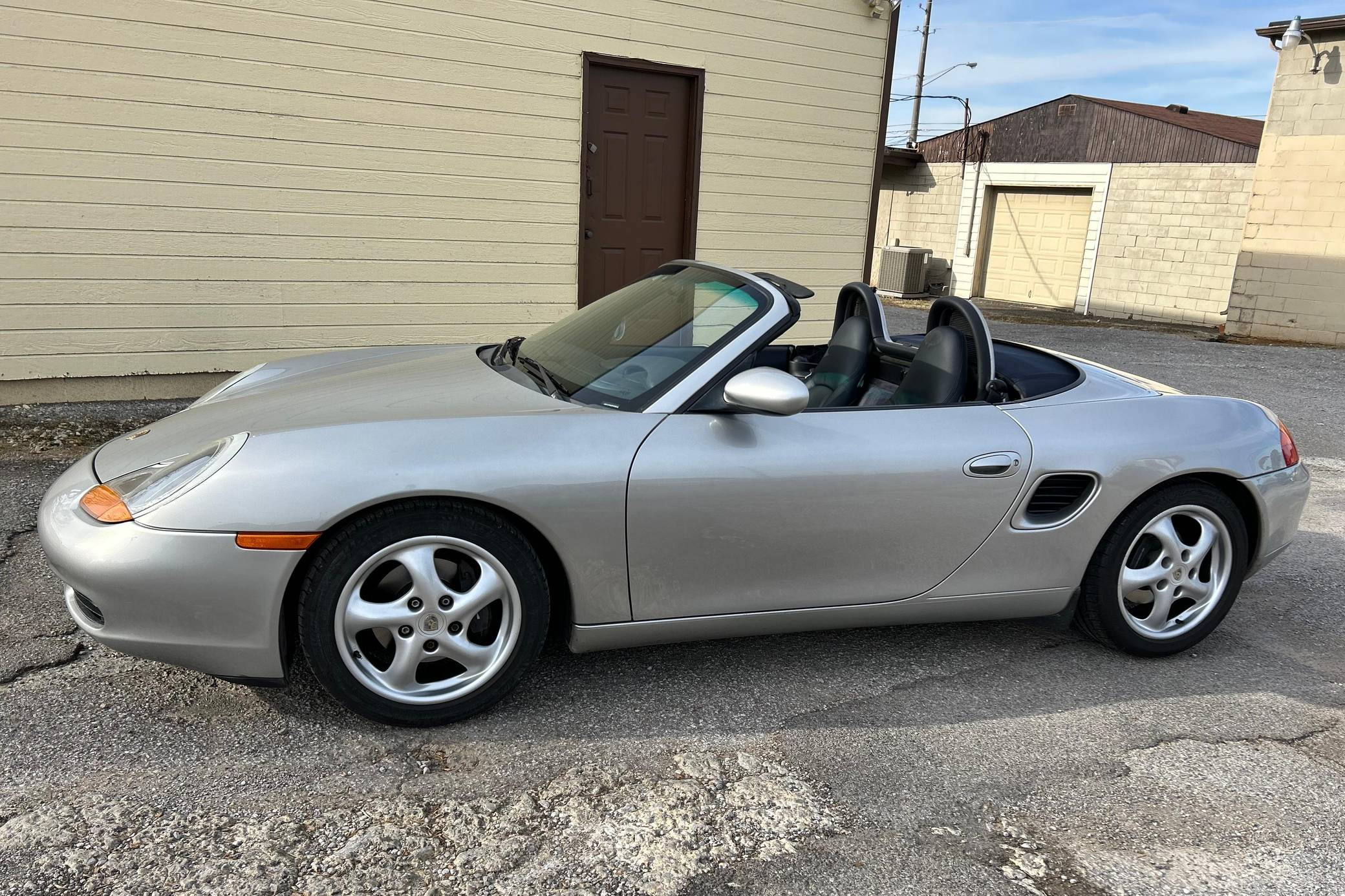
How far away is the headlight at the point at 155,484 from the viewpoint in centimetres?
244

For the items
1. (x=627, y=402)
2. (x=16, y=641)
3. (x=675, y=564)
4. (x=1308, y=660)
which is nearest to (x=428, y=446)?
(x=627, y=402)

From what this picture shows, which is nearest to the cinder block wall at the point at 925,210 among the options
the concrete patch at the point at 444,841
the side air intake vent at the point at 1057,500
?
the side air intake vent at the point at 1057,500

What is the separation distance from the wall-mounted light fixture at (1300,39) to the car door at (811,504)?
44.0 ft

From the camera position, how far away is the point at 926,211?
2208 cm

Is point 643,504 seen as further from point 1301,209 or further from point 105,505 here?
point 1301,209

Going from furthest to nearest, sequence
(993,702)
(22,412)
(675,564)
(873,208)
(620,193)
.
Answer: (873,208), (620,193), (22,412), (993,702), (675,564)

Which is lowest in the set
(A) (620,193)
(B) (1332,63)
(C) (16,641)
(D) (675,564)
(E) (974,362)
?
(C) (16,641)

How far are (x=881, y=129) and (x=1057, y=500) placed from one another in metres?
6.28

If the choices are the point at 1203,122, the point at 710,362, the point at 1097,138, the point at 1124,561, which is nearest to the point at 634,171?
the point at 710,362

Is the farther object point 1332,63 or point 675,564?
point 1332,63

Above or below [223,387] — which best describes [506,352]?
above

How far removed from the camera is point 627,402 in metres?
2.80

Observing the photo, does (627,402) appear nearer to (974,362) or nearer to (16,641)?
(974,362)

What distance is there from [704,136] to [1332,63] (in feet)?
34.2
